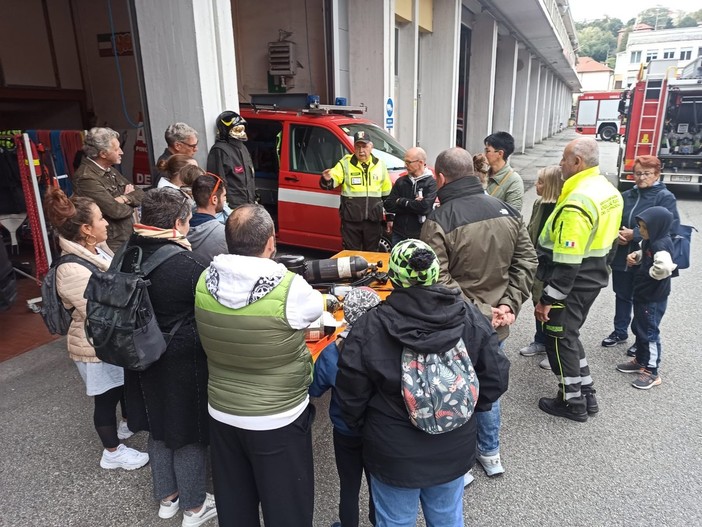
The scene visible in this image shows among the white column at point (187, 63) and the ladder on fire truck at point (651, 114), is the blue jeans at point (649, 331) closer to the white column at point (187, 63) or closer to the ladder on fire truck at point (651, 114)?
the white column at point (187, 63)

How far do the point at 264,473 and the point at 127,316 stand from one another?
33.0 inches

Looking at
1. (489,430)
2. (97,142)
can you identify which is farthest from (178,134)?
(489,430)

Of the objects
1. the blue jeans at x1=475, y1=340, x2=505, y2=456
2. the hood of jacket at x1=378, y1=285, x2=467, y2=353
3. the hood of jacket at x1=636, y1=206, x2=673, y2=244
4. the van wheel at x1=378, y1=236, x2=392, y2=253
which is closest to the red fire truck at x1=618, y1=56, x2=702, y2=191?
the van wheel at x1=378, y1=236, x2=392, y2=253

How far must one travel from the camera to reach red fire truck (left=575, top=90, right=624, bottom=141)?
1249 inches

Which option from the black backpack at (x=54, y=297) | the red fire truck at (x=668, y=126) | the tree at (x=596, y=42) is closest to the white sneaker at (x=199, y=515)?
the black backpack at (x=54, y=297)

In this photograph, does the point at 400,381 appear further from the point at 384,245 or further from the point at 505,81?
the point at 505,81

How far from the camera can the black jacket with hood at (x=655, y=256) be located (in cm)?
340

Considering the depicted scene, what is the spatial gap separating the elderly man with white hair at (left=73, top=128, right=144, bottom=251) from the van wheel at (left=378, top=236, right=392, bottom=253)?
277cm

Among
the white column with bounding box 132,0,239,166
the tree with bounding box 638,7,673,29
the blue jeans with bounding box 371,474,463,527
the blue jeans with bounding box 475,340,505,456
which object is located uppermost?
the tree with bounding box 638,7,673,29

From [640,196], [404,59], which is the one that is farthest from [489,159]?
[404,59]

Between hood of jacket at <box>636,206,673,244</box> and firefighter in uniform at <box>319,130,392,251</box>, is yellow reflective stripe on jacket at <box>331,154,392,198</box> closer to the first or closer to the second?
firefighter in uniform at <box>319,130,392,251</box>

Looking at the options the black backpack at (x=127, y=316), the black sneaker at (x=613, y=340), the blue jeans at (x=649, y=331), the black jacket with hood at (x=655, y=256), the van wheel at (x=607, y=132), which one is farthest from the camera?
the van wheel at (x=607, y=132)

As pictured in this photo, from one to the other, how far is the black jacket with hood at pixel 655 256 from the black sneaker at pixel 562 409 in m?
1.03

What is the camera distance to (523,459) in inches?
114
